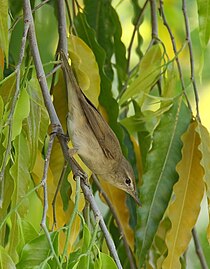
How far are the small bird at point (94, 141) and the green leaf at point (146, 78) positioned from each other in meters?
0.09

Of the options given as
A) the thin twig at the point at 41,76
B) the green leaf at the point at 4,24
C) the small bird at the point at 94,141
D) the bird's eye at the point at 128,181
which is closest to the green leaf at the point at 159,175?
the small bird at the point at 94,141

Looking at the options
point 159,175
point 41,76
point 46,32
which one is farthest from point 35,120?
point 46,32

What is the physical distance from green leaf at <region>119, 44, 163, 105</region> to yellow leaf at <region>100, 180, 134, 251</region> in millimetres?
179

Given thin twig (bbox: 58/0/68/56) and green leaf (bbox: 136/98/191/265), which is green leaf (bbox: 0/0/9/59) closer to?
thin twig (bbox: 58/0/68/56)

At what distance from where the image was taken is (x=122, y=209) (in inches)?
60.1

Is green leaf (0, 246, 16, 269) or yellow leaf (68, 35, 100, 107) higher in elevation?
yellow leaf (68, 35, 100, 107)

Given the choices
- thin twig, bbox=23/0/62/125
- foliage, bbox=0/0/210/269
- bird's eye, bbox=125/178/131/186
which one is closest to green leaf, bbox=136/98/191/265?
foliage, bbox=0/0/210/269

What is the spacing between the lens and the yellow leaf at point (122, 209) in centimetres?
152

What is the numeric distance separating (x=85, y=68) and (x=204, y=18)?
0.28 metres

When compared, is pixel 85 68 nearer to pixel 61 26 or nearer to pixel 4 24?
pixel 61 26

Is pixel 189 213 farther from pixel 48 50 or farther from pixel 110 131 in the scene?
pixel 48 50

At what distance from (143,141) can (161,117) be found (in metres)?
0.15

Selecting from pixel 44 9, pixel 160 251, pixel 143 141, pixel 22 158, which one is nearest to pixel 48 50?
pixel 44 9

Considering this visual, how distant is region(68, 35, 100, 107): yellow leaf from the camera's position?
1393mm
